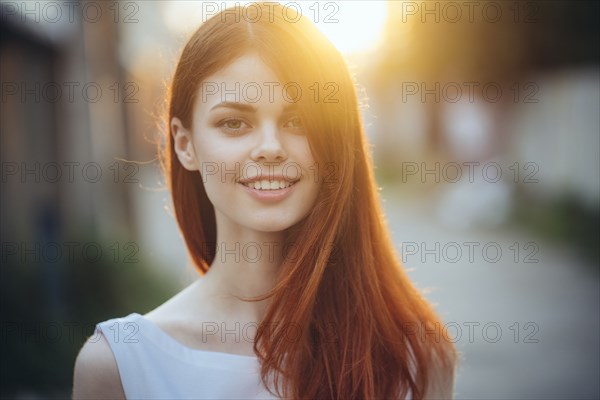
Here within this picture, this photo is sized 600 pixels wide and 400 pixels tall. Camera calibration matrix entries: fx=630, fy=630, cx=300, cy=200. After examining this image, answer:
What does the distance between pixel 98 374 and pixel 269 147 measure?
894 millimetres

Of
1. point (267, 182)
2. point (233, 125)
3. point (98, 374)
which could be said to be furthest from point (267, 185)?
point (98, 374)

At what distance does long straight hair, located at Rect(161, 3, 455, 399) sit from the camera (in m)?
1.98

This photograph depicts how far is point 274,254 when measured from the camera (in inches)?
86.3

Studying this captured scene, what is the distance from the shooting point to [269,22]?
200 centimetres

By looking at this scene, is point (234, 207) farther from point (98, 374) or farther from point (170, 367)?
point (98, 374)

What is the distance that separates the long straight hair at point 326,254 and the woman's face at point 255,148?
4cm

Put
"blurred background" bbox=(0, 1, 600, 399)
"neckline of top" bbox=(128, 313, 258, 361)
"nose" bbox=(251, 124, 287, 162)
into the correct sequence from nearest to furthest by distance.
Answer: "nose" bbox=(251, 124, 287, 162)
"neckline of top" bbox=(128, 313, 258, 361)
"blurred background" bbox=(0, 1, 600, 399)

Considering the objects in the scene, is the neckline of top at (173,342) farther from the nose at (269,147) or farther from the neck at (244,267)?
the nose at (269,147)

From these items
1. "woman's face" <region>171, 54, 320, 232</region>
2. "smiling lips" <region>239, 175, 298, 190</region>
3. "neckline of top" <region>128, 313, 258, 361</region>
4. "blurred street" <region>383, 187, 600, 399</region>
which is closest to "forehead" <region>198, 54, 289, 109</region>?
"woman's face" <region>171, 54, 320, 232</region>

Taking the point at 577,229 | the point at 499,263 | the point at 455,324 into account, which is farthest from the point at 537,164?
the point at 455,324

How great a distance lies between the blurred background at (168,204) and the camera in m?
5.37

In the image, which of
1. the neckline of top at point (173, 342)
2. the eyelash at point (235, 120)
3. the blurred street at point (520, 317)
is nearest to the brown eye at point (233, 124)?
the eyelash at point (235, 120)

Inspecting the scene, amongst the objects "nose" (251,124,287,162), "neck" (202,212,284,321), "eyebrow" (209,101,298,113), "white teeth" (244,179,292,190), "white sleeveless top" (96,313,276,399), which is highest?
"eyebrow" (209,101,298,113)

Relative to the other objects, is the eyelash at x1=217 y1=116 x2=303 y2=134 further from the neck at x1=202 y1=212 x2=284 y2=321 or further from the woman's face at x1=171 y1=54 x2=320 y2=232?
the neck at x1=202 y1=212 x2=284 y2=321
